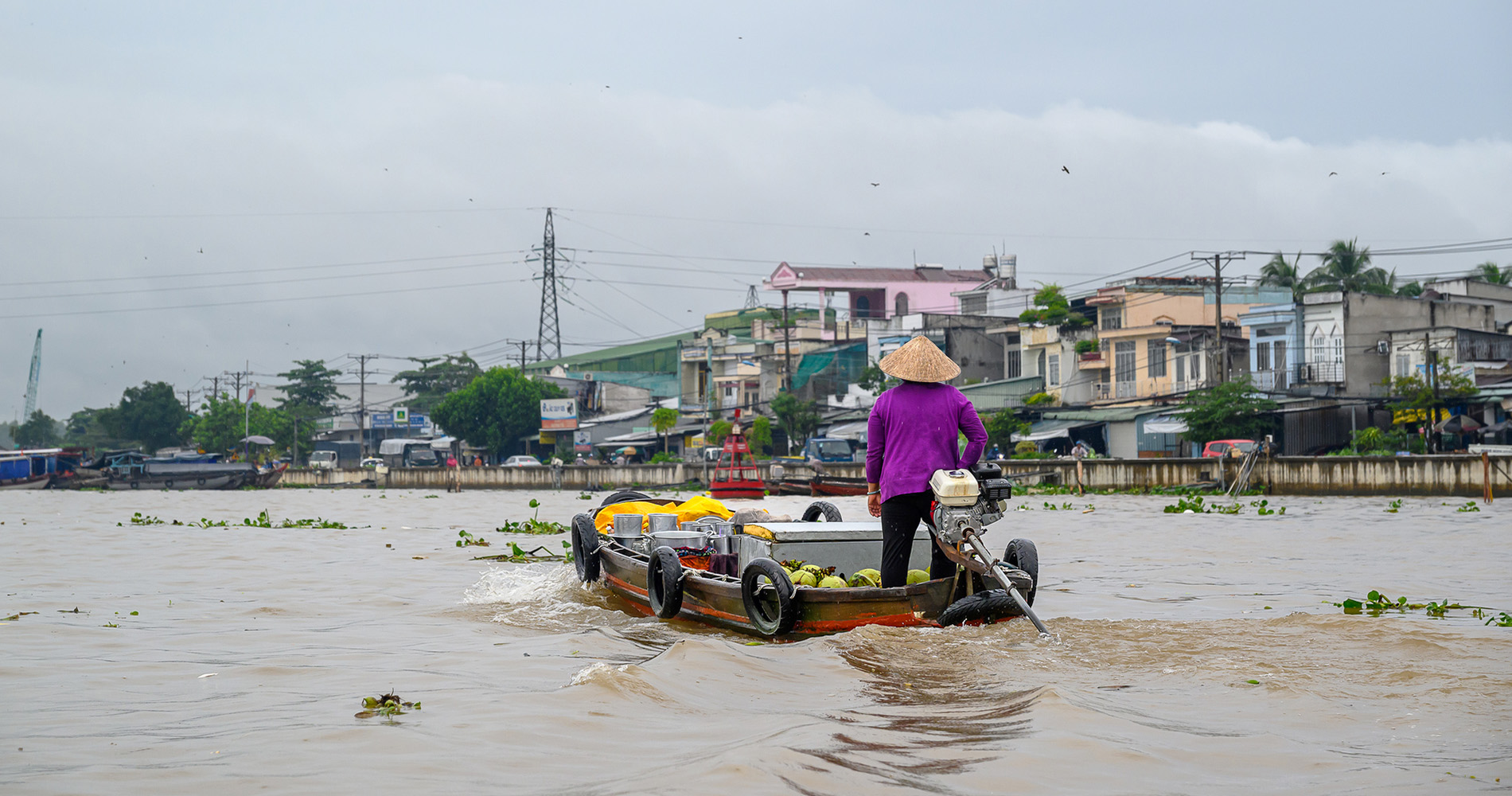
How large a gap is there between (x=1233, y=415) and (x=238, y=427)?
201 feet

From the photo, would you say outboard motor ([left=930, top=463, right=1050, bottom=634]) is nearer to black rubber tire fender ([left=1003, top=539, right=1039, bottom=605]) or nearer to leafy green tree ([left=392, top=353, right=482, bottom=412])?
black rubber tire fender ([left=1003, top=539, right=1039, bottom=605])

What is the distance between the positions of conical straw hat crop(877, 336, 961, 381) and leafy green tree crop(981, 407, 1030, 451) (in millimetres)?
36409

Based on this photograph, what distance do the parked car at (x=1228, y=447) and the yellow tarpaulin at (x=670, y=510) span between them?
24962 mm

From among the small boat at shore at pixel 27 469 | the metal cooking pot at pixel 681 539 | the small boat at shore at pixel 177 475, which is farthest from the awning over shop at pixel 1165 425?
the small boat at shore at pixel 27 469

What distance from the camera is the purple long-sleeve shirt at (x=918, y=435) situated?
23.6 feet

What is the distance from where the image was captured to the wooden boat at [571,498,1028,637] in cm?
701

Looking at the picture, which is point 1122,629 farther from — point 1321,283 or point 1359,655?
point 1321,283

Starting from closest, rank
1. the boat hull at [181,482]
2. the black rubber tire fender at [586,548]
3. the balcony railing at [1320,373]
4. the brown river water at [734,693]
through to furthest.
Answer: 1. the brown river water at [734,693]
2. the black rubber tire fender at [586,548]
3. the balcony railing at [1320,373]
4. the boat hull at [181,482]

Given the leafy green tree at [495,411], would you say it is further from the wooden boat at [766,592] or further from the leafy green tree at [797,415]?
the wooden boat at [766,592]

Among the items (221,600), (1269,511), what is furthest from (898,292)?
(221,600)

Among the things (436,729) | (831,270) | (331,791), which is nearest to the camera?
(331,791)

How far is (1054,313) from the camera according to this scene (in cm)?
4656

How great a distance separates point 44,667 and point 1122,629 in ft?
20.9

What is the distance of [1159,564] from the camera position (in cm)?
1320
